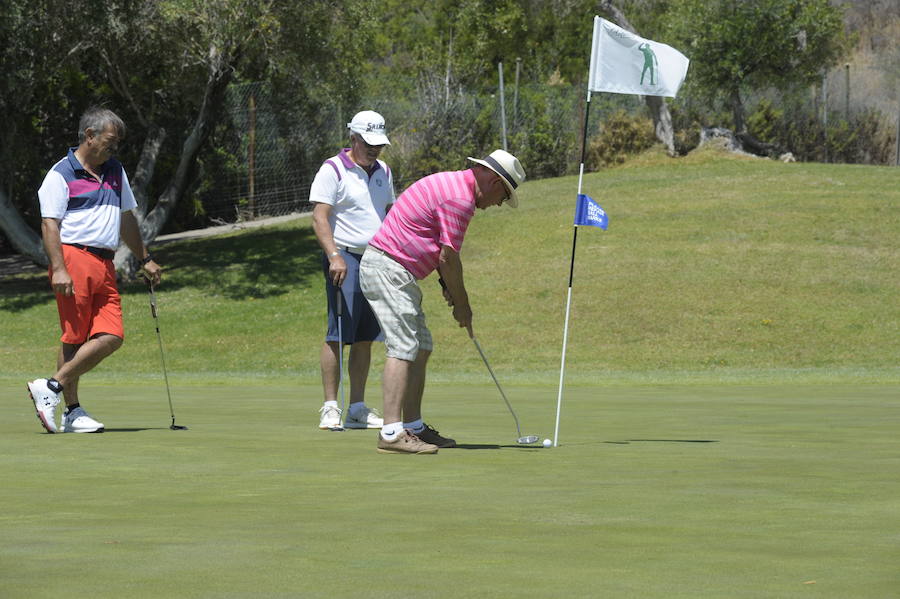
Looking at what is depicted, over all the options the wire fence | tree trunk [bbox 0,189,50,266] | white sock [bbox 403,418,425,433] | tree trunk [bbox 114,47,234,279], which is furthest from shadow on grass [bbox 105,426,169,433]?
the wire fence

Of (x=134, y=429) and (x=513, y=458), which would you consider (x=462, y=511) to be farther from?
(x=134, y=429)

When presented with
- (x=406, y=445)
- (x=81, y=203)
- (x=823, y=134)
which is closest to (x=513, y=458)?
(x=406, y=445)

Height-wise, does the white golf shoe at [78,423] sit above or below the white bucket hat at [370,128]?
below

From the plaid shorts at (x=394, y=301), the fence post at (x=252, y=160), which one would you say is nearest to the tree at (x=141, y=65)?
the fence post at (x=252, y=160)

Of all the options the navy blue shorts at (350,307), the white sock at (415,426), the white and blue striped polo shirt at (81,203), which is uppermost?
the white and blue striped polo shirt at (81,203)

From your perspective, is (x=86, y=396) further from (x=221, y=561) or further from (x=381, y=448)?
(x=221, y=561)

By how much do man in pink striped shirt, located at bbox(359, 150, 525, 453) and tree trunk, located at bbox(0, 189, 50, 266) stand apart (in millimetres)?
17437

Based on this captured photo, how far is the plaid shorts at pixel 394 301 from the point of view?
766 centimetres

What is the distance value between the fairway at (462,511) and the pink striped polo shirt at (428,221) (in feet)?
Result: 3.55

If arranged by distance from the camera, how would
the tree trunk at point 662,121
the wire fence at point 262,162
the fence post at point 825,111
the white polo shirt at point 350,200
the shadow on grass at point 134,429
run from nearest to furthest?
the shadow on grass at point 134,429 < the white polo shirt at point 350,200 < the wire fence at point 262,162 < the tree trunk at point 662,121 < the fence post at point 825,111

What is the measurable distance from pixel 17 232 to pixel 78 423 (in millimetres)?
16399

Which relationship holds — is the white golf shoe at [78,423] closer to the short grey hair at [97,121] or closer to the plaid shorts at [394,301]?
the short grey hair at [97,121]

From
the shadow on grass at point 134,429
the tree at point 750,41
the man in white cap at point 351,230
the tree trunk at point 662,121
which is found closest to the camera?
the shadow on grass at point 134,429

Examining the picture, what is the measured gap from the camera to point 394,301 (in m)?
7.70
